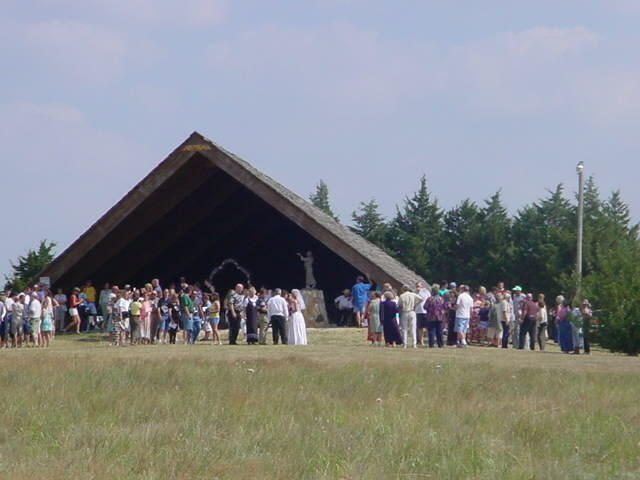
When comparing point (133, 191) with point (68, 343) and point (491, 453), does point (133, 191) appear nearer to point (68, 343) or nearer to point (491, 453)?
point (68, 343)

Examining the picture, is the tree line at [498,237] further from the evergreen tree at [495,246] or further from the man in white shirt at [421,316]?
the man in white shirt at [421,316]

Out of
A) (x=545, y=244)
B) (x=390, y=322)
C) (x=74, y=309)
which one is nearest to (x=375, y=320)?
(x=390, y=322)

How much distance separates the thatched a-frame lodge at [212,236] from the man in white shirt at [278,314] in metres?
6.46

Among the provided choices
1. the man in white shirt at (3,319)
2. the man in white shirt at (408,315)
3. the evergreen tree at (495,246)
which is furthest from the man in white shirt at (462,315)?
the evergreen tree at (495,246)

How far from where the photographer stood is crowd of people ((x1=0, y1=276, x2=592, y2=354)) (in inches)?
1099

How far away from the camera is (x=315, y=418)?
1483cm

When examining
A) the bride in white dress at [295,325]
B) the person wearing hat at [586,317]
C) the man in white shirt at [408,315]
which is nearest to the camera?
the person wearing hat at [586,317]

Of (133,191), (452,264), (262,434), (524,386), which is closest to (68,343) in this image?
(133,191)

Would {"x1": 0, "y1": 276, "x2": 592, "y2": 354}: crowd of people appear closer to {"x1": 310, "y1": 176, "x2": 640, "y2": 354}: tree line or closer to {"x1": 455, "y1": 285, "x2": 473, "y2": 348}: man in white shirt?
{"x1": 455, "y1": 285, "x2": 473, "y2": 348}: man in white shirt

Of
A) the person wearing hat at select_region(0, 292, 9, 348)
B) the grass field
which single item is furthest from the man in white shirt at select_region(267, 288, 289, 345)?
the person wearing hat at select_region(0, 292, 9, 348)

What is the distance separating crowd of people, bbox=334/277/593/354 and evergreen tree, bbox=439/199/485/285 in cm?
3566

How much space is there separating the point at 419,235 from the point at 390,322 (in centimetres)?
4244

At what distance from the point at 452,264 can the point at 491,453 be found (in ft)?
186

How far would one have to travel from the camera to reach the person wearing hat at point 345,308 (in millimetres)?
38594
